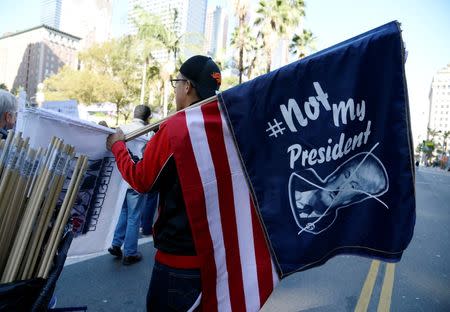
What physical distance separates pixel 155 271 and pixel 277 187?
73 cm

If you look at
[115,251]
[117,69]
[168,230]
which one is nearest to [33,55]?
[117,69]

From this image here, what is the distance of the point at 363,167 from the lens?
2041 millimetres

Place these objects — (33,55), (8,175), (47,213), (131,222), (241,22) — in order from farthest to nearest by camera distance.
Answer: (33,55), (241,22), (131,222), (47,213), (8,175)

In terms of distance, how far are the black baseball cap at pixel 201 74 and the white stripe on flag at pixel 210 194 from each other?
0.23 m

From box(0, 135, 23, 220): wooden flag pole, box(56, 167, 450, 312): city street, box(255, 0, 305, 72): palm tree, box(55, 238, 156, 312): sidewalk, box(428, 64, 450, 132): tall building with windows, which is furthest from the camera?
box(428, 64, 450, 132): tall building with windows

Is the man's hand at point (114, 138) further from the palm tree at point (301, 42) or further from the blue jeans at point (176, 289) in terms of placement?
the palm tree at point (301, 42)

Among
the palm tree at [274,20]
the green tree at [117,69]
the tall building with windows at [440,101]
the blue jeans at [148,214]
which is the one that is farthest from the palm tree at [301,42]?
the tall building with windows at [440,101]

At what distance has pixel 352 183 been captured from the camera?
2.06m

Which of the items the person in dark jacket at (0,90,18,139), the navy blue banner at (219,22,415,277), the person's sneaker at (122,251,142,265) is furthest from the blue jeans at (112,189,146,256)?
the navy blue banner at (219,22,415,277)

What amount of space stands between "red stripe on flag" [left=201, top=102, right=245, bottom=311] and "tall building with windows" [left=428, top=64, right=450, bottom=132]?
189 m

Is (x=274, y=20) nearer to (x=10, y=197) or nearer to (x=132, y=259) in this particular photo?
(x=132, y=259)

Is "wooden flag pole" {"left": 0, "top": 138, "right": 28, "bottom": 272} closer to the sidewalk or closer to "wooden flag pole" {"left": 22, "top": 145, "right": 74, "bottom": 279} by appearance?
"wooden flag pole" {"left": 22, "top": 145, "right": 74, "bottom": 279}

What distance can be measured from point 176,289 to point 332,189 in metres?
0.90

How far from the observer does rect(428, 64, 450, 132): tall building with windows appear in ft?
563
